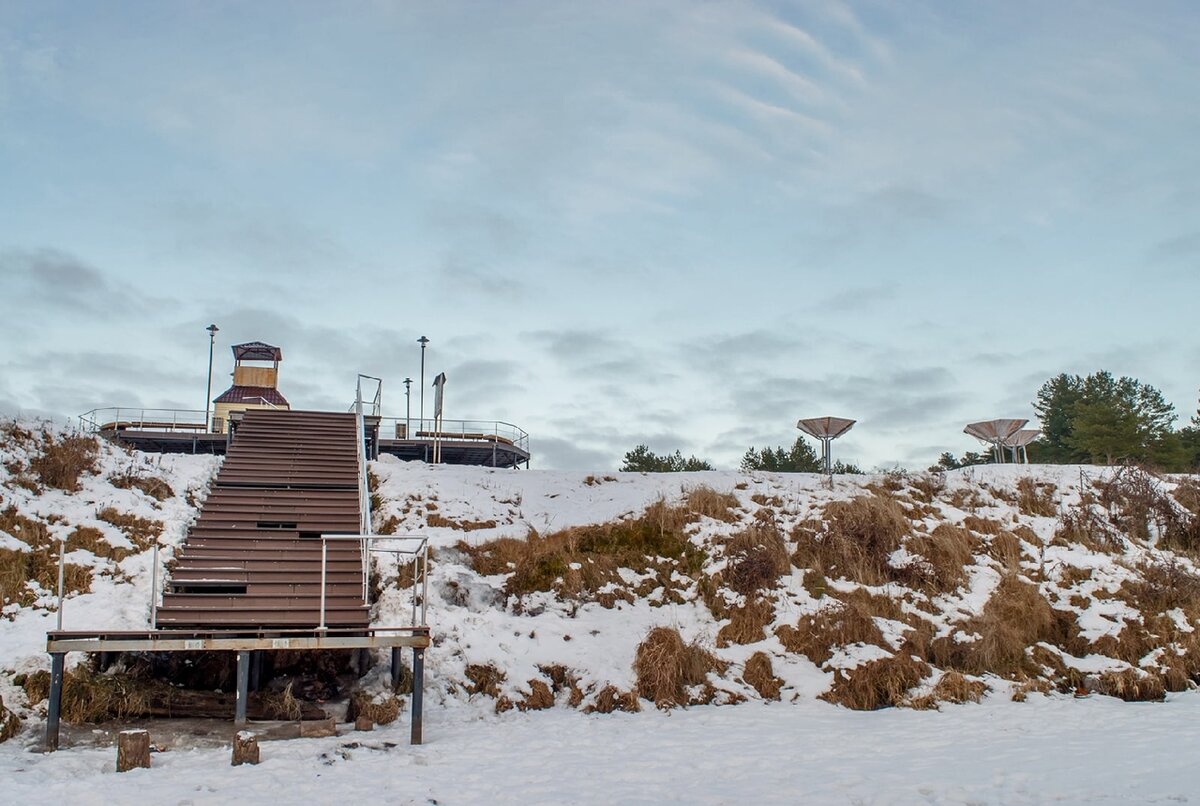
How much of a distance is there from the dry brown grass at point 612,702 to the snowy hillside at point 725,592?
0.04 metres

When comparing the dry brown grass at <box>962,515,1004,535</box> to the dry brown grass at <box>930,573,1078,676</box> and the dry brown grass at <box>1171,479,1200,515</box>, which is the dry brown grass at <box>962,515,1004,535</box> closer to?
the dry brown grass at <box>930,573,1078,676</box>

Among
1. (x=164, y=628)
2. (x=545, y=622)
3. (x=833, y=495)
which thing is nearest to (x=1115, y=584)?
(x=833, y=495)

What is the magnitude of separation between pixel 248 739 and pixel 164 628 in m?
4.46

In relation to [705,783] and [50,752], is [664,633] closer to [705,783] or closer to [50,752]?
[705,783]

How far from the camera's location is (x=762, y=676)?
15.7m

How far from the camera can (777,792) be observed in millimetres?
9695

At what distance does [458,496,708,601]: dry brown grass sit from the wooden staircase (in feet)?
10.2

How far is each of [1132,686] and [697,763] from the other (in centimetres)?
850

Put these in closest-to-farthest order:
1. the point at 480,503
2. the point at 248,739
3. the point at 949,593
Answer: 1. the point at 248,739
2. the point at 949,593
3. the point at 480,503

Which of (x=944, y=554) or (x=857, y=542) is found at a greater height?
(x=857, y=542)

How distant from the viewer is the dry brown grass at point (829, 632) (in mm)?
16422

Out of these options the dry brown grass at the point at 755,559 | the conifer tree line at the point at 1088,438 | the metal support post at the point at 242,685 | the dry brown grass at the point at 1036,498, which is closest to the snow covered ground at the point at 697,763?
the metal support post at the point at 242,685

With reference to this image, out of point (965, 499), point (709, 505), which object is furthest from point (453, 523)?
point (965, 499)

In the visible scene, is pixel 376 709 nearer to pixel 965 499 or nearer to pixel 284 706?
pixel 284 706
